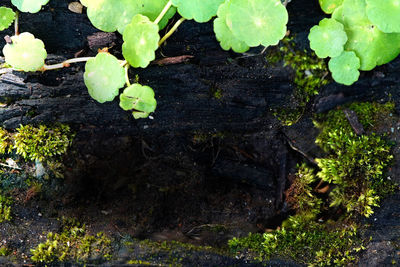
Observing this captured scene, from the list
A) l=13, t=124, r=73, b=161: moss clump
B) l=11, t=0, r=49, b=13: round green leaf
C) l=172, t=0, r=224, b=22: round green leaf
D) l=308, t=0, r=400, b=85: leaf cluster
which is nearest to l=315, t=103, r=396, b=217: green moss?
l=308, t=0, r=400, b=85: leaf cluster

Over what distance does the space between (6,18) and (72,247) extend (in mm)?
1466

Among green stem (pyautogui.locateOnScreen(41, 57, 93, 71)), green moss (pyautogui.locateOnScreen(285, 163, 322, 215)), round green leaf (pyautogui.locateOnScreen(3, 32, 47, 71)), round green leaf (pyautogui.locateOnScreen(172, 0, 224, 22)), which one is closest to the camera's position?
round green leaf (pyautogui.locateOnScreen(172, 0, 224, 22))

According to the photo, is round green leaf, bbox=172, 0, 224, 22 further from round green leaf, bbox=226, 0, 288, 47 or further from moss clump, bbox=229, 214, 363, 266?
moss clump, bbox=229, 214, 363, 266

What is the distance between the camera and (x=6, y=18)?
2119 mm

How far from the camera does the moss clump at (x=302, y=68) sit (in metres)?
2.29

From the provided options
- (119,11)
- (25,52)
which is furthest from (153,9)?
(25,52)

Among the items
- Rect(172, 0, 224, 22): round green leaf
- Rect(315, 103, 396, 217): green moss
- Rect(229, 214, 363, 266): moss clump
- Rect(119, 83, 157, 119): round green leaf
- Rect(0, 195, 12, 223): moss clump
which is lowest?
Rect(229, 214, 363, 266): moss clump

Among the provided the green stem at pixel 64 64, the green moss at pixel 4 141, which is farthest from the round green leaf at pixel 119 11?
the green moss at pixel 4 141

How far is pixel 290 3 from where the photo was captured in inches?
86.6

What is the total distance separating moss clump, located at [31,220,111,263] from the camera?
230 centimetres

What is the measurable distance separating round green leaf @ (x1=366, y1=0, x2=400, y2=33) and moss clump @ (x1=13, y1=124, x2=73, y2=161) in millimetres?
2005

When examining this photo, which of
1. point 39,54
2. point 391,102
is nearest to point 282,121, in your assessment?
point 391,102

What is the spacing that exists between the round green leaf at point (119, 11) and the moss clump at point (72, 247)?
1332 millimetres

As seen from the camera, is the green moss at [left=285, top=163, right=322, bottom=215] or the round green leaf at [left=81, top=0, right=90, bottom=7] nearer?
the round green leaf at [left=81, top=0, right=90, bottom=7]
